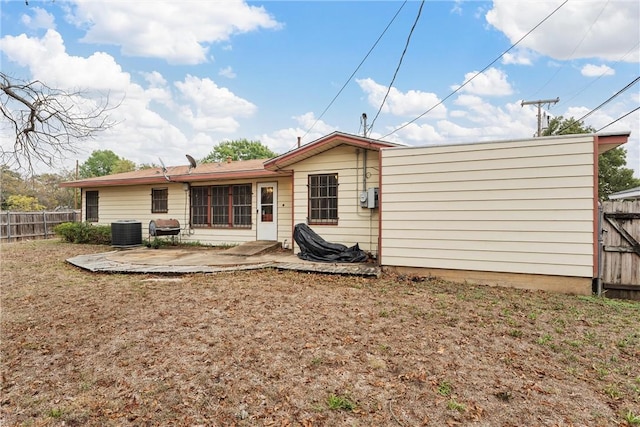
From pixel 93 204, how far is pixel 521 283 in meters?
15.4

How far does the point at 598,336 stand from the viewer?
11.5 feet

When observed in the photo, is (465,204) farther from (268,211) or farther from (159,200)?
(159,200)

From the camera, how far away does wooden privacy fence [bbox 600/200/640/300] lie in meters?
5.10

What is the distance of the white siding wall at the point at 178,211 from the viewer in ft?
32.0

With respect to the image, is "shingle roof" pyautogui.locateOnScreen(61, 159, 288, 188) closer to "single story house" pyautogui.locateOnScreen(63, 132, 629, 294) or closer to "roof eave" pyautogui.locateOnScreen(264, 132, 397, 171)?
"roof eave" pyautogui.locateOnScreen(264, 132, 397, 171)

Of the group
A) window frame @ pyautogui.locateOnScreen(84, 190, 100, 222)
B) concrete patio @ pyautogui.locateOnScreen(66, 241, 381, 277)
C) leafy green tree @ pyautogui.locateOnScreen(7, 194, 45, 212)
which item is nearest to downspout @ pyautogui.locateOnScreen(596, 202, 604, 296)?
concrete patio @ pyautogui.locateOnScreen(66, 241, 381, 277)

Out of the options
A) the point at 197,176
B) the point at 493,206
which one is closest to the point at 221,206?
the point at 197,176

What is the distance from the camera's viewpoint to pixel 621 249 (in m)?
5.13

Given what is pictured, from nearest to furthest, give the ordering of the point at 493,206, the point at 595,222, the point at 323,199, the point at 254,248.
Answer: the point at 595,222 → the point at 493,206 → the point at 323,199 → the point at 254,248

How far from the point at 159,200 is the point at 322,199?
7149mm

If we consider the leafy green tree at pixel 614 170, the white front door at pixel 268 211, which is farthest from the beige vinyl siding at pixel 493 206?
the leafy green tree at pixel 614 170

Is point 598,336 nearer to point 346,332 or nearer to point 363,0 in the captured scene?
point 346,332

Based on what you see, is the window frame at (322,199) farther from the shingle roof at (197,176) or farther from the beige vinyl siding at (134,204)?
the beige vinyl siding at (134,204)

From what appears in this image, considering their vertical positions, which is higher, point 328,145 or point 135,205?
point 328,145
